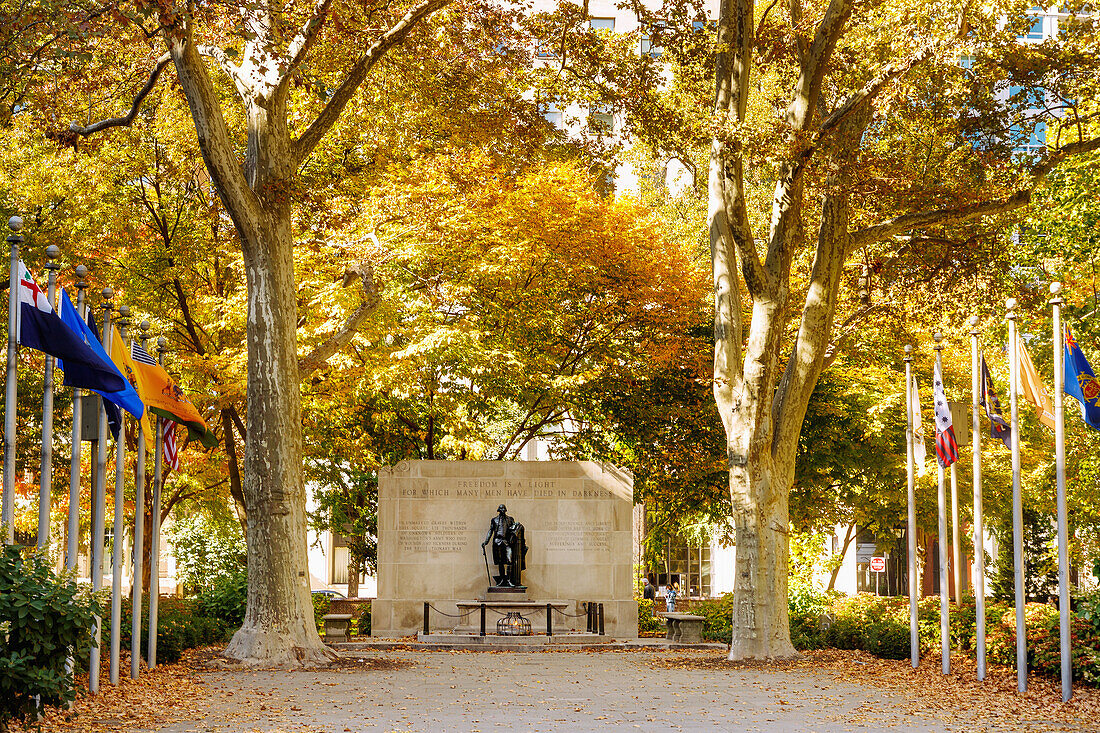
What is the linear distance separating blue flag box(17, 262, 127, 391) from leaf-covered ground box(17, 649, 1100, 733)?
3.32m

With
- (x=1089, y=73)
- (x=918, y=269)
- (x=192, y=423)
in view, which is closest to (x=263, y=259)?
(x=192, y=423)

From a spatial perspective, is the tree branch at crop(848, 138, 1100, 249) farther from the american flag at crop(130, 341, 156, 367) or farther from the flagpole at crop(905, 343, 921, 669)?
the american flag at crop(130, 341, 156, 367)

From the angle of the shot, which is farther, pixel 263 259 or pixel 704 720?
pixel 263 259

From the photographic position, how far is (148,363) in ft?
47.6

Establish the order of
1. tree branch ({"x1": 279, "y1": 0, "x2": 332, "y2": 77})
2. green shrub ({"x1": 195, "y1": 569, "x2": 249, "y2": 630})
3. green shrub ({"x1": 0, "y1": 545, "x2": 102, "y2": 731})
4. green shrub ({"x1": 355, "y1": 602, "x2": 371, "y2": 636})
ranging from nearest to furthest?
green shrub ({"x1": 0, "y1": 545, "x2": 102, "y2": 731}) → tree branch ({"x1": 279, "y1": 0, "x2": 332, "y2": 77}) → green shrub ({"x1": 195, "y1": 569, "x2": 249, "y2": 630}) → green shrub ({"x1": 355, "y1": 602, "x2": 371, "y2": 636})

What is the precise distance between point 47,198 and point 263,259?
22.6 ft

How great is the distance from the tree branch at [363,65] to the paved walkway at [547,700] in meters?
8.48

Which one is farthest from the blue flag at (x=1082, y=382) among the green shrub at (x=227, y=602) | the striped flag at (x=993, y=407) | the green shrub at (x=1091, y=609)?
the green shrub at (x=227, y=602)

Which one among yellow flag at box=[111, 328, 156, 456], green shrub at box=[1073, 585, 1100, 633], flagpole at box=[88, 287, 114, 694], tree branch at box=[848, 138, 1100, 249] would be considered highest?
tree branch at box=[848, 138, 1100, 249]

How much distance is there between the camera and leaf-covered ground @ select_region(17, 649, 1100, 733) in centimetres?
1166

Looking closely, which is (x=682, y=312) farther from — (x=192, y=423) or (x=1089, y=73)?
(x=192, y=423)

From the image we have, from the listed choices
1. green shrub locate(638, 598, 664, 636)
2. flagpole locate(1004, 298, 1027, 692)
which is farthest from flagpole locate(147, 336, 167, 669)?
green shrub locate(638, 598, 664, 636)

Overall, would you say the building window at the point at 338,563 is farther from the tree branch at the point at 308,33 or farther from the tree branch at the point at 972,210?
the tree branch at the point at 972,210

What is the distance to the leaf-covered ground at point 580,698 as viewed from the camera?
38.3ft
